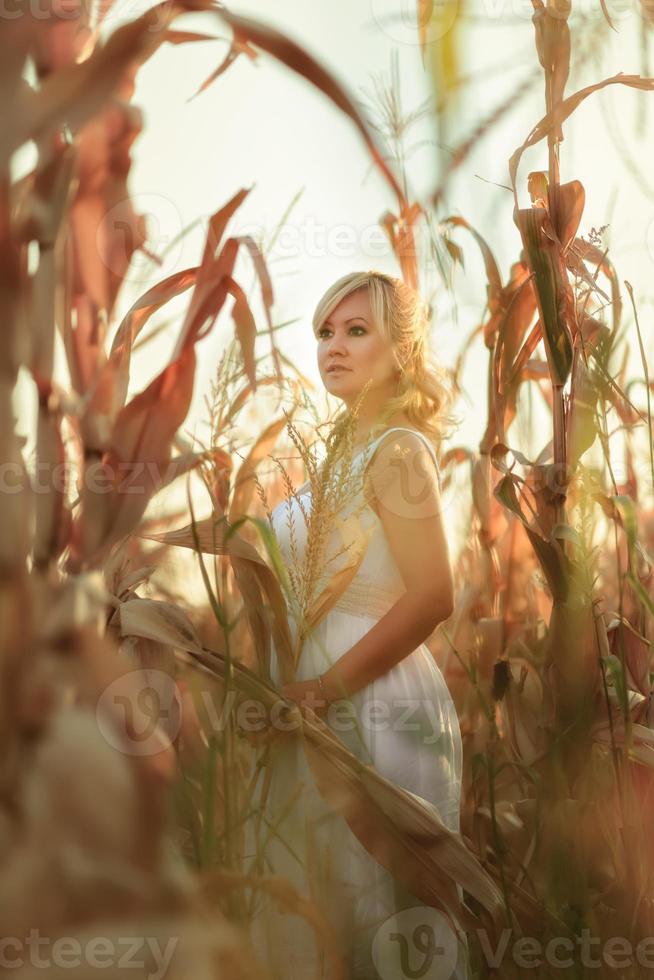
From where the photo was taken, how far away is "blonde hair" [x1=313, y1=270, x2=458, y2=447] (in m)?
1.47

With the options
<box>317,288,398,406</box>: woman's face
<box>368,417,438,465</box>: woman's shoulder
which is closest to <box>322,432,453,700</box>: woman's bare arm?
<box>368,417,438,465</box>: woman's shoulder

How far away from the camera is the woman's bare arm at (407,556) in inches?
46.1

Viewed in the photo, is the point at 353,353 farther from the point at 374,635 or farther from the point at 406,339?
the point at 374,635

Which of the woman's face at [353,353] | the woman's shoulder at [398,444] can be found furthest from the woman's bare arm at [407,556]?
the woman's face at [353,353]

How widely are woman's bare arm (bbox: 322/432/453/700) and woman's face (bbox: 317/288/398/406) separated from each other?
0.14 metres

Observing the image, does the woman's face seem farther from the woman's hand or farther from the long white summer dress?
the woman's hand

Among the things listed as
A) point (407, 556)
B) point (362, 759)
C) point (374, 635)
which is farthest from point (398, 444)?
point (362, 759)

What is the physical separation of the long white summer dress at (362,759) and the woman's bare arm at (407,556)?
0.03m

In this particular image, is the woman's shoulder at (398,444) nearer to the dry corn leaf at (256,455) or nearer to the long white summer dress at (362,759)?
the long white summer dress at (362,759)

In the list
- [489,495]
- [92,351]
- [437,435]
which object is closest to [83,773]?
[92,351]

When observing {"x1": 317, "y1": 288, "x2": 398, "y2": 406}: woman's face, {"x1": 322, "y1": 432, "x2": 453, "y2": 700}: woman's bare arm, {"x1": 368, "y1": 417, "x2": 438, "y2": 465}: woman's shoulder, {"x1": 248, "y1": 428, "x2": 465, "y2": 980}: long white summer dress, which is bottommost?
{"x1": 248, "y1": 428, "x2": 465, "y2": 980}: long white summer dress

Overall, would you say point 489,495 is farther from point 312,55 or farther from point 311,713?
point 312,55

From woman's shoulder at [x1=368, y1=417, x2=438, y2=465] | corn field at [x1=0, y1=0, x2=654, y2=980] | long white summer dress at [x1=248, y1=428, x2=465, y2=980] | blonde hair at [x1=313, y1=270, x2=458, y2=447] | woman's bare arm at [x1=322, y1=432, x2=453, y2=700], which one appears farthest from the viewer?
blonde hair at [x1=313, y1=270, x2=458, y2=447]

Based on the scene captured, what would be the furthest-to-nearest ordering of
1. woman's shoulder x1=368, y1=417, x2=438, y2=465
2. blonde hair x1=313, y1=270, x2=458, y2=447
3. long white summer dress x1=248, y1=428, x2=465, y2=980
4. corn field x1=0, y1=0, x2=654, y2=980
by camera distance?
blonde hair x1=313, y1=270, x2=458, y2=447 → woman's shoulder x1=368, y1=417, x2=438, y2=465 → long white summer dress x1=248, y1=428, x2=465, y2=980 → corn field x1=0, y1=0, x2=654, y2=980
